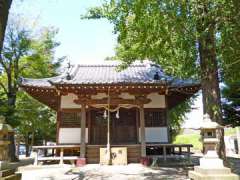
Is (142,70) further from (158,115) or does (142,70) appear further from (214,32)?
(214,32)

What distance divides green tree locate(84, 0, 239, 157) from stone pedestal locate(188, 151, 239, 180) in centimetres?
168

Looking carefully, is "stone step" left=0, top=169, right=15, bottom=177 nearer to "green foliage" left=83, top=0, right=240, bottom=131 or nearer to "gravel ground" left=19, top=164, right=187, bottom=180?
"gravel ground" left=19, top=164, right=187, bottom=180

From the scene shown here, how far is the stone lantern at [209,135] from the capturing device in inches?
216

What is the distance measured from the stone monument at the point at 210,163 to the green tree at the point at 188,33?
1.33 metres

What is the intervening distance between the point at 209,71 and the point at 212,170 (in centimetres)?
302

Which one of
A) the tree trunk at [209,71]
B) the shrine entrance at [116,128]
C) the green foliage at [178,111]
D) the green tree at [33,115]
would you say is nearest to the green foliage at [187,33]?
the tree trunk at [209,71]

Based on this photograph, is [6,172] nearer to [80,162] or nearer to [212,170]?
[212,170]

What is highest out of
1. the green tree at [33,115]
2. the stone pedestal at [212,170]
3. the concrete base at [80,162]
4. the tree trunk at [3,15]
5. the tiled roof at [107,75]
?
the tiled roof at [107,75]

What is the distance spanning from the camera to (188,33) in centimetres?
711

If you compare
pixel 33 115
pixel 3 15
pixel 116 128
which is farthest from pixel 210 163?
pixel 33 115

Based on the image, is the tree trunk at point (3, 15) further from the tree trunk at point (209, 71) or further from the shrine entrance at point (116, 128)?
the shrine entrance at point (116, 128)

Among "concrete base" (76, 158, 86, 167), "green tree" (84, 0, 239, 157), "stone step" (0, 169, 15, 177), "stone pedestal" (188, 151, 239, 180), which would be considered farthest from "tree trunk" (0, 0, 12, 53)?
"concrete base" (76, 158, 86, 167)

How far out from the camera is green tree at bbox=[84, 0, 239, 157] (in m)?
6.78

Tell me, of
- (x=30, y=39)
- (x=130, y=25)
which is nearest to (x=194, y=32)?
(x=130, y=25)
